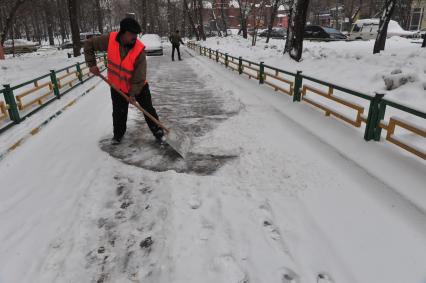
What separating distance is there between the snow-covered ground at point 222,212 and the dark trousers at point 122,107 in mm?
270

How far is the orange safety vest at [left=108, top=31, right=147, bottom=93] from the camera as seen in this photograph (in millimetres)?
4484

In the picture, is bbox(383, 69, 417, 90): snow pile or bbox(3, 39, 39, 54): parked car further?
bbox(3, 39, 39, 54): parked car

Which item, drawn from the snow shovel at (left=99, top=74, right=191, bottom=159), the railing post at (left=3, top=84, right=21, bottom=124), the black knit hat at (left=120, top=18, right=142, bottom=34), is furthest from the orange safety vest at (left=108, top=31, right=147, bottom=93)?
the railing post at (left=3, top=84, right=21, bottom=124)

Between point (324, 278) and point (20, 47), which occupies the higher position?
point (20, 47)

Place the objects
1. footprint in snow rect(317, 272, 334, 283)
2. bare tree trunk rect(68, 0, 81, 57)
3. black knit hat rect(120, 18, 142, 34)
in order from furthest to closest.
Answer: bare tree trunk rect(68, 0, 81, 57), black knit hat rect(120, 18, 142, 34), footprint in snow rect(317, 272, 334, 283)

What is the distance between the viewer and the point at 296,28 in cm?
1200

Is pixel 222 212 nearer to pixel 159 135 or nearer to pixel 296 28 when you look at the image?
pixel 159 135

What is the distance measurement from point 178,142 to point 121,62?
1.42 meters

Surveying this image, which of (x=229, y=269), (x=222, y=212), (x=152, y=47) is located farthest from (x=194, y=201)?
(x=152, y=47)

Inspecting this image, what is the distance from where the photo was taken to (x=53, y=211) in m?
3.41

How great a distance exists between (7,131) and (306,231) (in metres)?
5.77

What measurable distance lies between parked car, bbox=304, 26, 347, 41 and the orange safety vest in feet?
70.1

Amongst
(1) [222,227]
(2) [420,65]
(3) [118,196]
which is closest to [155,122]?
(3) [118,196]

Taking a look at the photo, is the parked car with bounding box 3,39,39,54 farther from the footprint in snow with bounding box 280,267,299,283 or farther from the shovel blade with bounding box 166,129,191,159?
the footprint in snow with bounding box 280,267,299,283
